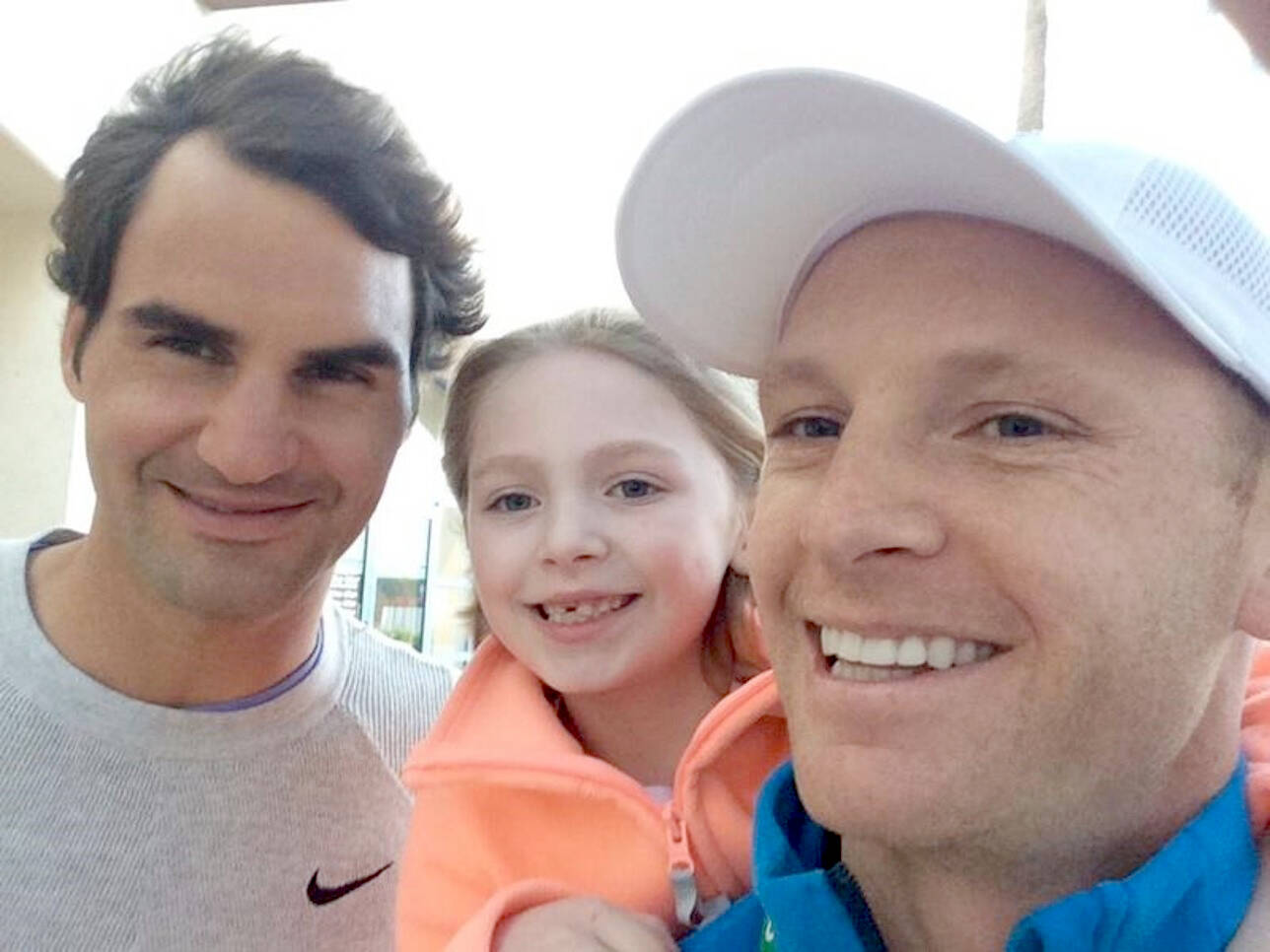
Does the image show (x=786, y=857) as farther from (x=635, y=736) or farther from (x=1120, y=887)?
(x=635, y=736)

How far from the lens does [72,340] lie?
5.41 ft

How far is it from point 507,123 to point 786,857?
136 inches

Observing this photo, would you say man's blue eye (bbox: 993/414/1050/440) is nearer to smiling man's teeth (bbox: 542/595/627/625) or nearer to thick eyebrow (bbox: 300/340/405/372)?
smiling man's teeth (bbox: 542/595/627/625)

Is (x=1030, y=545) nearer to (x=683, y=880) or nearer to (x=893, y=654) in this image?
(x=893, y=654)

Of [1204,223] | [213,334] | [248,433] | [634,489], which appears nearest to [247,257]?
[213,334]

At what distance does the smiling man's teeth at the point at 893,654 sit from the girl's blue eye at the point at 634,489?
21.5 inches

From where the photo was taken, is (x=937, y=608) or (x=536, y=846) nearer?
(x=937, y=608)

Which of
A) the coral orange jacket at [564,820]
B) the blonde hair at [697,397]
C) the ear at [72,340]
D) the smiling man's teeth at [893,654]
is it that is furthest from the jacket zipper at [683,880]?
the ear at [72,340]

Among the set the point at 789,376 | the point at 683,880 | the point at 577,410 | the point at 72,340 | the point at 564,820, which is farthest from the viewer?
the point at 72,340

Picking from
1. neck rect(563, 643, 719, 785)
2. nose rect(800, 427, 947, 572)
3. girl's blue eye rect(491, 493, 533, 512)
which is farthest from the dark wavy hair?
nose rect(800, 427, 947, 572)

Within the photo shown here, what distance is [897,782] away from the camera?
73cm

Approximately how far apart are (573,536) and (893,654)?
57 centimetres

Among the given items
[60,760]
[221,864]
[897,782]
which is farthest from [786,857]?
[60,760]

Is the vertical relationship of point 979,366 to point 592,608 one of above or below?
above
